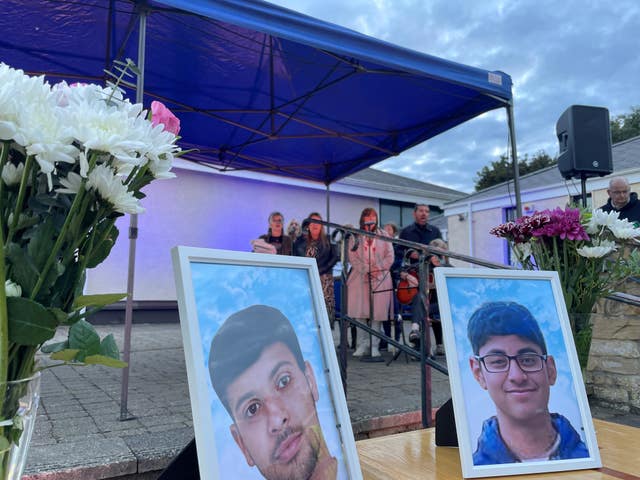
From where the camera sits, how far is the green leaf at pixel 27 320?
61cm

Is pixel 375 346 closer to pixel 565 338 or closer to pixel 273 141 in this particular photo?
pixel 273 141

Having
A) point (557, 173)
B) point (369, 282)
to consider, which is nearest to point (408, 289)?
point (369, 282)

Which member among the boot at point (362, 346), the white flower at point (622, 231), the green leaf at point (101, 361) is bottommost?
the boot at point (362, 346)

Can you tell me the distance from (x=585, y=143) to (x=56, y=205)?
156 inches

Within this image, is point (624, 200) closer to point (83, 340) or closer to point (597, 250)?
point (597, 250)

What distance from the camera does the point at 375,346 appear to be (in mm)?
4785

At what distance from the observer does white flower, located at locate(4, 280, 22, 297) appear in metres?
0.63

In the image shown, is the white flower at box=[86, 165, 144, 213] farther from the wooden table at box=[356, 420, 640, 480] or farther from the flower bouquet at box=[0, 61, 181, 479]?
the wooden table at box=[356, 420, 640, 480]

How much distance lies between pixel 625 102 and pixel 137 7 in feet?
120

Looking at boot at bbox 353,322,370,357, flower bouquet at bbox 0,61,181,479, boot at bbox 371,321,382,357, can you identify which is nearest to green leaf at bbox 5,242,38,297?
flower bouquet at bbox 0,61,181,479

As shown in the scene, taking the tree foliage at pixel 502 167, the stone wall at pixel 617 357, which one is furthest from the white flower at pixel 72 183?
the tree foliage at pixel 502 167

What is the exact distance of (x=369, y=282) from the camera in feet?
15.4

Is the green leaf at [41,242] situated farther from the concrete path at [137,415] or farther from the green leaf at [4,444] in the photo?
the concrete path at [137,415]

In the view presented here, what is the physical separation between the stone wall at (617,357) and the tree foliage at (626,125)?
31066mm
